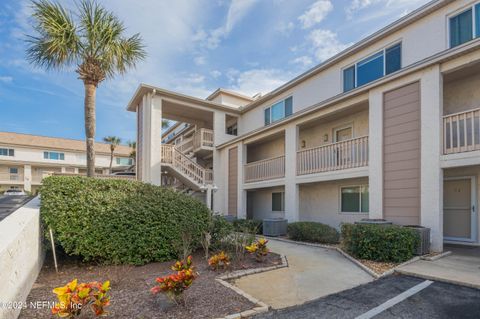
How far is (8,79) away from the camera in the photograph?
70.6 ft

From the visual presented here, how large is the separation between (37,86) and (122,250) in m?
20.8

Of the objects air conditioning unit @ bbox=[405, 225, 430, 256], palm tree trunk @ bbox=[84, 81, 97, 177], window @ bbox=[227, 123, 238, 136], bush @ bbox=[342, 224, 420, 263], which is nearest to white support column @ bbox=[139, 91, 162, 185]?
palm tree trunk @ bbox=[84, 81, 97, 177]

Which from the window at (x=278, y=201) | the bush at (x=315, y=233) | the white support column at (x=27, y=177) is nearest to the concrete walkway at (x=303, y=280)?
the bush at (x=315, y=233)

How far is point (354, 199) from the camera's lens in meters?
12.5

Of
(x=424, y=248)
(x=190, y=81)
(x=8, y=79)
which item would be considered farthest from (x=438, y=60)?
(x=8, y=79)

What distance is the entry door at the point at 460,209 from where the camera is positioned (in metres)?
9.59

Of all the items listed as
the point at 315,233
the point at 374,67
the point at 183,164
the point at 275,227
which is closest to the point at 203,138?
the point at 183,164

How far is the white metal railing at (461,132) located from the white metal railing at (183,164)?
12661 millimetres

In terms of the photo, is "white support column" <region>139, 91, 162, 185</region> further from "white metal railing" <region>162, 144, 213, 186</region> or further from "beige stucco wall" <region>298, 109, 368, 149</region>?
"beige stucco wall" <region>298, 109, 368, 149</region>

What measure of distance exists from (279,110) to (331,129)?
3.91 m

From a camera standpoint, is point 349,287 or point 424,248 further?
point 424,248

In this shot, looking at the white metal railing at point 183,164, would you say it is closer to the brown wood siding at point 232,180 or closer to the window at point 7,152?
the brown wood siding at point 232,180

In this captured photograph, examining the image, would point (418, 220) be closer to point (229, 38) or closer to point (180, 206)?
point (180, 206)

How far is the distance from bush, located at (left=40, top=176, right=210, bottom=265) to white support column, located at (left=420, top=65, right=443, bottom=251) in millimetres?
6698
